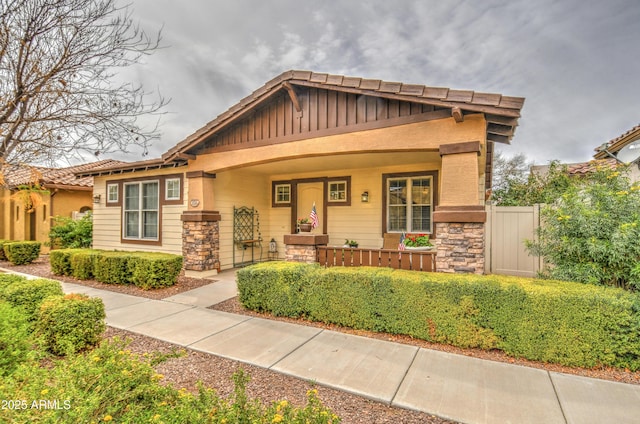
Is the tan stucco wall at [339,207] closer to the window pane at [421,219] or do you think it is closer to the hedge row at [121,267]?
the window pane at [421,219]

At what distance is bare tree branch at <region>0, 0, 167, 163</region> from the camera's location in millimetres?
3883

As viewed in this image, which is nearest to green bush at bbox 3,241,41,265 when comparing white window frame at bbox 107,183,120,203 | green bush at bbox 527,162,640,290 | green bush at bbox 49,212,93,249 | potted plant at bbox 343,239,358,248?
green bush at bbox 49,212,93,249

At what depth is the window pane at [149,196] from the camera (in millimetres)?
9242

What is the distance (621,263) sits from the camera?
12.6ft

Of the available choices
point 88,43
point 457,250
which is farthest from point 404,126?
point 88,43

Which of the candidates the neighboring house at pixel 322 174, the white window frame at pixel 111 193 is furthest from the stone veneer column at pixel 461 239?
the white window frame at pixel 111 193

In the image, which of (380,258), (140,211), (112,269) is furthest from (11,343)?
(140,211)

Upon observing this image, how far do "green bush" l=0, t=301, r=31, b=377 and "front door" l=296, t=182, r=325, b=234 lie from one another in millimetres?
7176

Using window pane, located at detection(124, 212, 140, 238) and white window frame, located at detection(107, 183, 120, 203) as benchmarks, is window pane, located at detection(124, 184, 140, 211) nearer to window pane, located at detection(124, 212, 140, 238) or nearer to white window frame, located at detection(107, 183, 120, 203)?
window pane, located at detection(124, 212, 140, 238)

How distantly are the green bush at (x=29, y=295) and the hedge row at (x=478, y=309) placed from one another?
9.72ft

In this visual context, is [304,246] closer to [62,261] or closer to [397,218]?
[397,218]

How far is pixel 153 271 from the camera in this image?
652 centimetres

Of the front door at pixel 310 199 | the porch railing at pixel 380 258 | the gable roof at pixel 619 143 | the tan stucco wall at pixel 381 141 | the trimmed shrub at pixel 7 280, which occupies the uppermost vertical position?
the gable roof at pixel 619 143

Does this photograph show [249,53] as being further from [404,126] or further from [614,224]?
[614,224]
